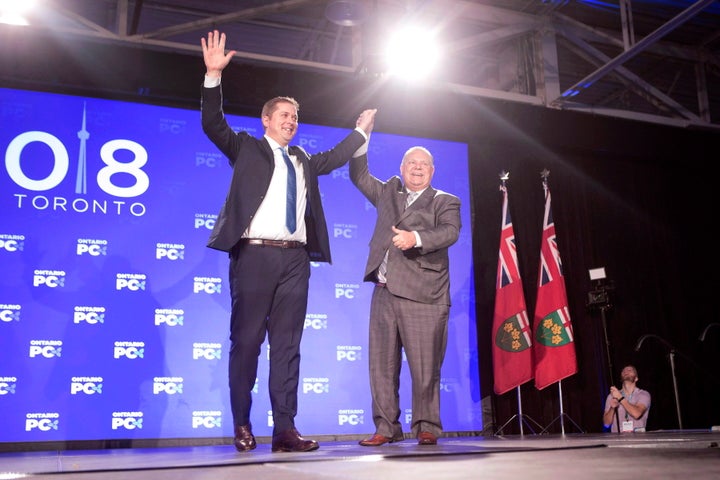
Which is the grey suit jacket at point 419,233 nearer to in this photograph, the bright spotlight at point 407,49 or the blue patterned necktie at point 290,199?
the blue patterned necktie at point 290,199

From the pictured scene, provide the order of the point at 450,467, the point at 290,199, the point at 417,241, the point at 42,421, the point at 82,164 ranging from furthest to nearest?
the point at 82,164 → the point at 42,421 → the point at 417,241 → the point at 290,199 → the point at 450,467

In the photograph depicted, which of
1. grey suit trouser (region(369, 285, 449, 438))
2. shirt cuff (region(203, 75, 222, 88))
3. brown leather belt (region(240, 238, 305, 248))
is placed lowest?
grey suit trouser (region(369, 285, 449, 438))

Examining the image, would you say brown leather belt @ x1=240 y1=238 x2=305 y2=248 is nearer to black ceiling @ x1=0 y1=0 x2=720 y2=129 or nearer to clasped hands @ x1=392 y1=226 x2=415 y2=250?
clasped hands @ x1=392 y1=226 x2=415 y2=250

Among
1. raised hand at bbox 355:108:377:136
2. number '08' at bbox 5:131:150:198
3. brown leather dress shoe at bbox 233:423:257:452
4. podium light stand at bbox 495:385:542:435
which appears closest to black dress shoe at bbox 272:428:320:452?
brown leather dress shoe at bbox 233:423:257:452

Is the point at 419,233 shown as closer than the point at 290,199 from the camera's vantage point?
No

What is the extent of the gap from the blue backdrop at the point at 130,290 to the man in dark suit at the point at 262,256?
201 cm

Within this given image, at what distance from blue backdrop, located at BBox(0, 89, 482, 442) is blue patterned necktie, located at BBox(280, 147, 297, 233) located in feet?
6.87

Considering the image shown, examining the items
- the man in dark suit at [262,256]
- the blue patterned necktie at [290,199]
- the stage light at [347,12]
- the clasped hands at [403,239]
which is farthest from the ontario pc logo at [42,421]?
the stage light at [347,12]

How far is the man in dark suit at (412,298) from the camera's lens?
10.4 ft

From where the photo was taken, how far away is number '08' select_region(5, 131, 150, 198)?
4.69 m

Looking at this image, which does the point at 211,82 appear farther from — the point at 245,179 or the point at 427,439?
the point at 427,439

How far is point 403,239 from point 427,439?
34.6 inches

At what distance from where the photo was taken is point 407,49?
5.89 meters

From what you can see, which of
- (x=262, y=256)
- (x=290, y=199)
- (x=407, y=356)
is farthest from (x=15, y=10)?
(x=407, y=356)
